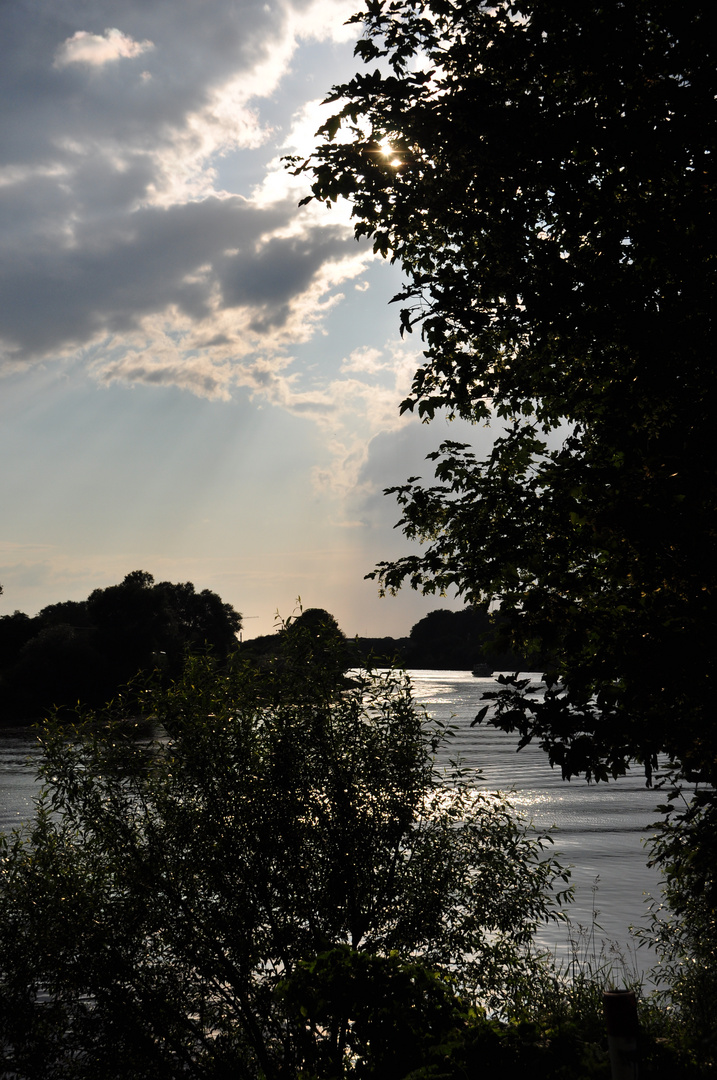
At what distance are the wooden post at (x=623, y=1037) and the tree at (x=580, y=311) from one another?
7.35 feet

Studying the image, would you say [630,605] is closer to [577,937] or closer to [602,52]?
[602,52]

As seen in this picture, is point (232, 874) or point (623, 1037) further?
point (232, 874)

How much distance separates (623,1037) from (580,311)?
5802mm

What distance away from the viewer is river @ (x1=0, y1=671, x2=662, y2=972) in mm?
22188

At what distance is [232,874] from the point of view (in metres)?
9.09

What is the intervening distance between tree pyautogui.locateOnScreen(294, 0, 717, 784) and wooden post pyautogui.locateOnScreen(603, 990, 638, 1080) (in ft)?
7.35

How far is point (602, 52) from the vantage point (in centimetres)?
711

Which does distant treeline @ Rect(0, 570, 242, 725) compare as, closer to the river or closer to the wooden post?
the river

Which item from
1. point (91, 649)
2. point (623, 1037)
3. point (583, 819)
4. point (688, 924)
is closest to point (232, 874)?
point (623, 1037)

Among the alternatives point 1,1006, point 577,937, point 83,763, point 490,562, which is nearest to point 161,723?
point 83,763

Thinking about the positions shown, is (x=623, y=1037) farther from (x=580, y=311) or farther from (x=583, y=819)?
(x=583, y=819)

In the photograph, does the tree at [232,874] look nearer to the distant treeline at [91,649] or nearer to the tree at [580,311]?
the tree at [580,311]

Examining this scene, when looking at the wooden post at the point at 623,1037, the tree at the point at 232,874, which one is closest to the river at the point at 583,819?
the tree at the point at 232,874

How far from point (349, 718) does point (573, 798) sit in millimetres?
44454
